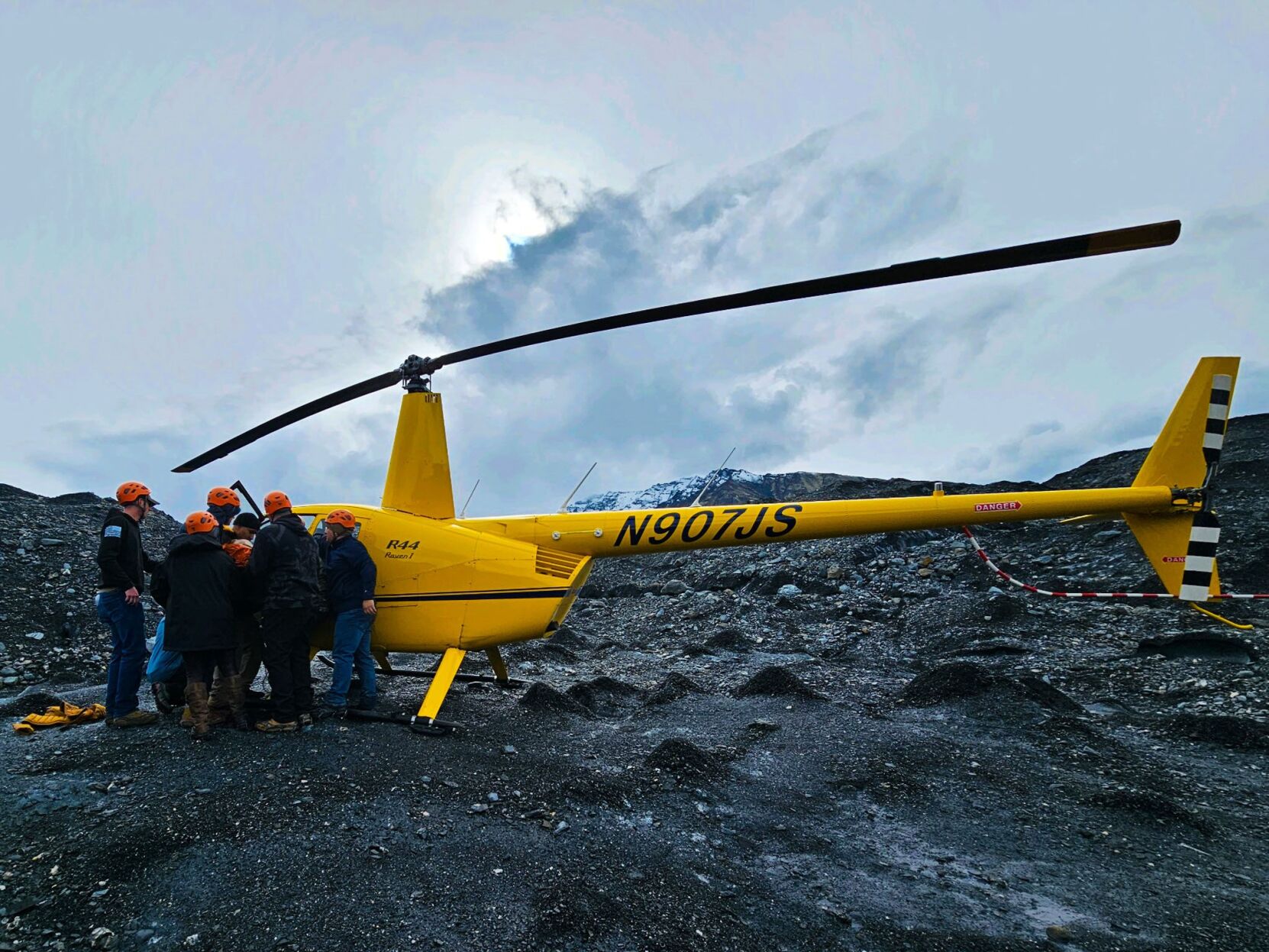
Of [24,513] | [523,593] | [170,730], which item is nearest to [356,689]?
[170,730]

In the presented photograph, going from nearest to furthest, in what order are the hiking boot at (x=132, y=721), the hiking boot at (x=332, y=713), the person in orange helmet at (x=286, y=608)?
the hiking boot at (x=132, y=721) < the person in orange helmet at (x=286, y=608) < the hiking boot at (x=332, y=713)

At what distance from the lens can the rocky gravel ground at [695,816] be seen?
3.04 m

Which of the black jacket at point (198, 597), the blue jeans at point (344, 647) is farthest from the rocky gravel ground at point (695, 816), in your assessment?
the black jacket at point (198, 597)

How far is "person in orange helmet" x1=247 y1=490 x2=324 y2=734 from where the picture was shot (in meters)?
5.21

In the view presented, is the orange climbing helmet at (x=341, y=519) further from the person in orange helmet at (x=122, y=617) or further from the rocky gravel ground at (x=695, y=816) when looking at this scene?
the rocky gravel ground at (x=695, y=816)

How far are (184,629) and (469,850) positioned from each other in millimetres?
2924

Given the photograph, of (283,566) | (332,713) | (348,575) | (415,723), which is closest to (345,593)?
(348,575)

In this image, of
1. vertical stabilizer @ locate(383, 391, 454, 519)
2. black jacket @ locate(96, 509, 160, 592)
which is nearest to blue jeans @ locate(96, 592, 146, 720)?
black jacket @ locate(96, 509, 160, 592)

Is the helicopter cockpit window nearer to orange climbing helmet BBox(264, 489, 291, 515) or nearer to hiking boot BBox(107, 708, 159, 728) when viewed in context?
orange climbing helmet BBox(264, 489, 291, 515)

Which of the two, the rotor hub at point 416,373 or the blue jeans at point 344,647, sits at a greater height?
the rotor hub at point 416,373

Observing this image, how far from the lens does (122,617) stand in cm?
520

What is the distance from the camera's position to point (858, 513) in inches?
244

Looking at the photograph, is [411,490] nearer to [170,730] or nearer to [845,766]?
[170,730]

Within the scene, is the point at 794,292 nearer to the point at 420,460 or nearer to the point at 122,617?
the point at 420,460
